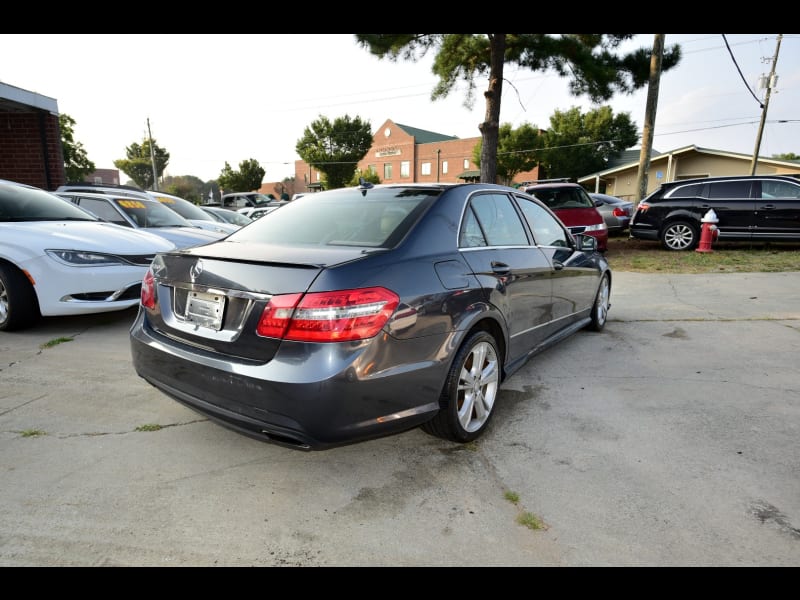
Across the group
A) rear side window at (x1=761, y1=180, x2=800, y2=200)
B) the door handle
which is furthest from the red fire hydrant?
the door handle

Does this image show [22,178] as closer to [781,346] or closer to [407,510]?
[407,510]

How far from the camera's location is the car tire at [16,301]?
4.49 m

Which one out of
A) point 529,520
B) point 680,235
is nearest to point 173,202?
point 529,520

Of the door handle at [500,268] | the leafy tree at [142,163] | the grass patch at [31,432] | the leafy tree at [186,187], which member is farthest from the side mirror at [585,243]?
the leafy tree at [142,163]

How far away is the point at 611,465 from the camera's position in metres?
2.51

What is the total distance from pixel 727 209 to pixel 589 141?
31.7m

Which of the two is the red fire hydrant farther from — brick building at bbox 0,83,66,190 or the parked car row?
brick building at bbox 0,83,66,190

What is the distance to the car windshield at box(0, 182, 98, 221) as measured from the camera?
202 inches

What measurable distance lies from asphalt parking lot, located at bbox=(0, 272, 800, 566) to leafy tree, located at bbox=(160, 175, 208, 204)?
5740 cm

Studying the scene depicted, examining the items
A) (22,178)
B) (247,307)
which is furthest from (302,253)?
(22,178)

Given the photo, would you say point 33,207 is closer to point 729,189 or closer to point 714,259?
point 714,259

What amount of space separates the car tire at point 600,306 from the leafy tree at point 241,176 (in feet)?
174

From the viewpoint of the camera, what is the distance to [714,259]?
392 inches

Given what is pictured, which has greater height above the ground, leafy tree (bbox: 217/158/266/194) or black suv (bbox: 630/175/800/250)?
leafy tree (bbox: 217/158/266/194)
